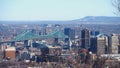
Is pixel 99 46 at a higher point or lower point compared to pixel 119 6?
lower

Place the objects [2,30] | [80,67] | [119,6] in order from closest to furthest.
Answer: [119,6]
[80,67]
[2,30]

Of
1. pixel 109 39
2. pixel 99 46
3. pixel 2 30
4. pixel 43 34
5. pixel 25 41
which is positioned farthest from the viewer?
pixel 43 34

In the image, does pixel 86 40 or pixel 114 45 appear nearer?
pixel 114 45

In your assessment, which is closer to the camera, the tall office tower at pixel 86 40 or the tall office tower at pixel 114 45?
the tall office tower at pixel 114 45

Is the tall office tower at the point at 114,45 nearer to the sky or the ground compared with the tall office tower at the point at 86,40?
nearer to the sky

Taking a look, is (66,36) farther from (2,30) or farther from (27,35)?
(2,30)

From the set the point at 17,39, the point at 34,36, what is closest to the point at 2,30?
the point at 17,39

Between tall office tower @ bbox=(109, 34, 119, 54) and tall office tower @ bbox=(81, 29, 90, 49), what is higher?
tall office tower @ bbox=(109, 34, 119, 54)

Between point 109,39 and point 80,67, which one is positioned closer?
point 80,67

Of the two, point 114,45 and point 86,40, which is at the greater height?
point 114,45

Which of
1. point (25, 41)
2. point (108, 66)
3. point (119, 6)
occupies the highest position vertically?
point (119, 6)

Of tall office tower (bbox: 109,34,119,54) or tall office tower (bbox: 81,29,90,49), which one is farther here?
tall office tower (bbox: 81,29,90,49)
